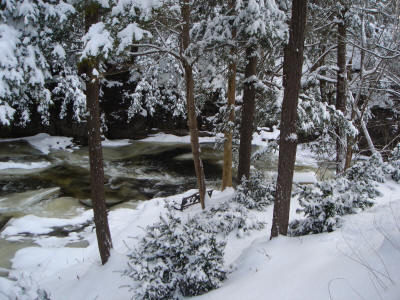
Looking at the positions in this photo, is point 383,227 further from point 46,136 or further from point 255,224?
point 46,136

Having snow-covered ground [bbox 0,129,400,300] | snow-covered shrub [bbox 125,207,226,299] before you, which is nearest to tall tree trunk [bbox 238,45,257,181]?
snow-covered ground [bbox 0,129,400,300]

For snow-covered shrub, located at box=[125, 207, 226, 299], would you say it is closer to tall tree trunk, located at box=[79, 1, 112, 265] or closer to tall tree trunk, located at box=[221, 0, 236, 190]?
tall tree trunk, located at box=[79, 1, 112, 265]

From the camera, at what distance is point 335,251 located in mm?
4062

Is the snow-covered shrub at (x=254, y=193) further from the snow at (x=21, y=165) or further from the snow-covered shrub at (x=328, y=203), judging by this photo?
the snow at (x=21, y=165)

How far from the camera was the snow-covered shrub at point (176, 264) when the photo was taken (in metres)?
4.30

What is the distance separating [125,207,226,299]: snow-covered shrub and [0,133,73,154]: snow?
1773 cm

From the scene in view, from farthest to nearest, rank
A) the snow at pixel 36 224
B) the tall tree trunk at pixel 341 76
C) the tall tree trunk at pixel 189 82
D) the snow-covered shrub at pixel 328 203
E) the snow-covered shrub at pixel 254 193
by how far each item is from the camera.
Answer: the snow at pixel 36 224, the tall tree trunk at pixel 341 76, the snow-covered shrub at pixel 254 193, the tall tree trunk at pixel 189 82, the snow-covered shrub at pixel 328 203

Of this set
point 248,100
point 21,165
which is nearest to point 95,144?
point 248,100

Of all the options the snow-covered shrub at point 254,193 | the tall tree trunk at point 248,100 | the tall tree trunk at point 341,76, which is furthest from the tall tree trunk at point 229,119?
the tall tree trunk at point 341,76

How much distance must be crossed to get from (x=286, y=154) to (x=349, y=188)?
197cm

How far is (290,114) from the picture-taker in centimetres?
491

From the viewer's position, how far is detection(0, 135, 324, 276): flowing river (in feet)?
38.7

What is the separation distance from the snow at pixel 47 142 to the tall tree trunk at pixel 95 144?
15.2 m

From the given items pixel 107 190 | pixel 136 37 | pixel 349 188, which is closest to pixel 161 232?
pixel 136 37
